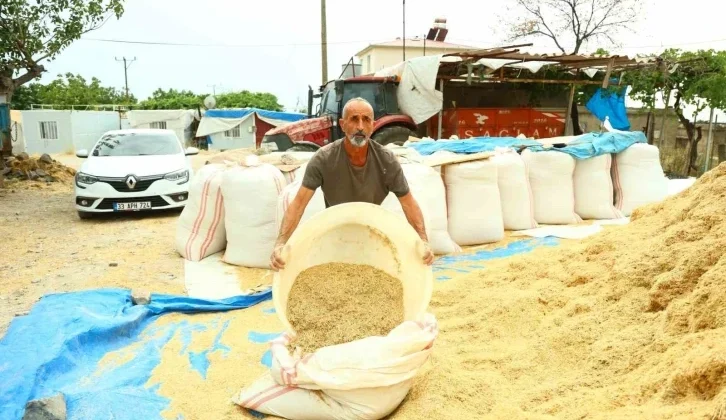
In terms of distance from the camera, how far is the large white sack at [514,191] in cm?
550

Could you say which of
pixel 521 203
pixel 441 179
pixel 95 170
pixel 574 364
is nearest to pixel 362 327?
pixel 574 364

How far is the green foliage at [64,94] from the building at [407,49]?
13.9 meters

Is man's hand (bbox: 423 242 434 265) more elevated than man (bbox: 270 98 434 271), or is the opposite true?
man (bbox: 270 98 434 271)

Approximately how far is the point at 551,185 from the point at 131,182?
4.85 m

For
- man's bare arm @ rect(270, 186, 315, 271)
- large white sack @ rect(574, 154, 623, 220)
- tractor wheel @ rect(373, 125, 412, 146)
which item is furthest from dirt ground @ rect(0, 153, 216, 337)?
large white sack @ rect(574, 154, 623, 220)

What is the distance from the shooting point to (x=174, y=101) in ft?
82.8

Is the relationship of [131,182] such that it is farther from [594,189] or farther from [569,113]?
[569,113]

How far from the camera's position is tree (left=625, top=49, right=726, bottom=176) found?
9.55 m

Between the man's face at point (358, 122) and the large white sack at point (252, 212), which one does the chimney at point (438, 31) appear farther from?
the man's face at point (358, 122)

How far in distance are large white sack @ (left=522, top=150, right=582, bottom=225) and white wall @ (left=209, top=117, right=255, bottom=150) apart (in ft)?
50.7

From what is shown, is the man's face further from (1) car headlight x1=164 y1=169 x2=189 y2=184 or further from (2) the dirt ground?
(1) car headlight x1=164 y1=169 x2=189 y2=184

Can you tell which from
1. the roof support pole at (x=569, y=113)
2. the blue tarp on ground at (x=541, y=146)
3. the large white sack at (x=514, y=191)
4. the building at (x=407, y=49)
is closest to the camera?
the large white sack at (x=514, y=191)

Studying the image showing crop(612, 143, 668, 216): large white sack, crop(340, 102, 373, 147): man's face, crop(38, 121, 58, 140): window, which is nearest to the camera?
crop(340, 102, 373, 147): man's face

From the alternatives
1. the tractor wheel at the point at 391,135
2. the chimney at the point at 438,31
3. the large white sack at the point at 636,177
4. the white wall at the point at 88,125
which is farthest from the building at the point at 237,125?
the large white sack at the point at 636,177
